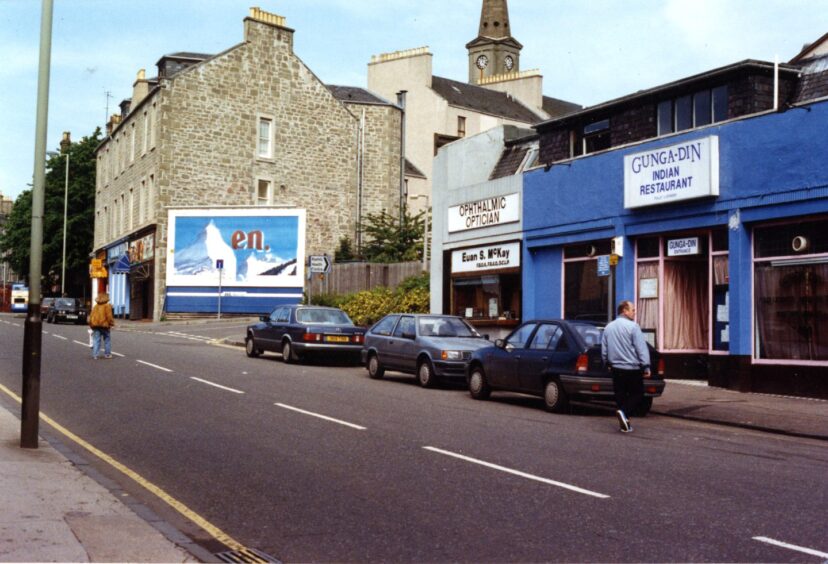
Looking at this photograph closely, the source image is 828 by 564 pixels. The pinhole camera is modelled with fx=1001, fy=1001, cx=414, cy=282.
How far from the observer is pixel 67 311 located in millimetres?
49750

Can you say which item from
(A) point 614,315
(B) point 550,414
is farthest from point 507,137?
(B) point 550,414

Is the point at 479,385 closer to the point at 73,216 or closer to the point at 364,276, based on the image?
the point at 364,276

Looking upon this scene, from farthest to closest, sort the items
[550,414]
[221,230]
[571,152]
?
[221,230], [571,152], [550,414]

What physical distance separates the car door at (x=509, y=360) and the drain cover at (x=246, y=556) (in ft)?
33.5

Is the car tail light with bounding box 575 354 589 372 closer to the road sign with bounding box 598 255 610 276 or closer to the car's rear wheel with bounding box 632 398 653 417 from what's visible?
the car's rear wheel with bounding box 632 398 653 417

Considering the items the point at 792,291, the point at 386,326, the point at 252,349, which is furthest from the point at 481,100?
the point at 792,291

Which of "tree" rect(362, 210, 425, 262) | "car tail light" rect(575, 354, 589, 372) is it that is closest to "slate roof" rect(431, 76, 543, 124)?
"tree" rect(362, 210, 425, 262)

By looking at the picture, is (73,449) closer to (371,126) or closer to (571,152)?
(571,152)

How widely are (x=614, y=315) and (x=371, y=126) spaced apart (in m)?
37.1

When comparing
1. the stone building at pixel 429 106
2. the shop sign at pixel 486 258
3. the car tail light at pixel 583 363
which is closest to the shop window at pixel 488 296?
the shop sign at pixel 486 258

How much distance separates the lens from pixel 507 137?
98.4 ft

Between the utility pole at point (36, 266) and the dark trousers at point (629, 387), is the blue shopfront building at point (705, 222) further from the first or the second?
the utility pole at point (36, 266)

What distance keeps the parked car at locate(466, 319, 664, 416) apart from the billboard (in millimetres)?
31981

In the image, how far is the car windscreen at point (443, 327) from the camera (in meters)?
20.4
